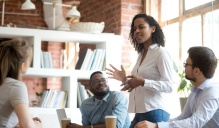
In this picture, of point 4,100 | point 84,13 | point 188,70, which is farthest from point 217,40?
point 84,13

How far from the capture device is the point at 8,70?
2156 mm

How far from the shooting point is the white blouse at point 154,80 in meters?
2.61

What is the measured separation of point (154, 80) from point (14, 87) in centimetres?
98

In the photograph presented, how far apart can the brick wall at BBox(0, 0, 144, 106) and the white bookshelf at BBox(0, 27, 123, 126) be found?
0.16 meters

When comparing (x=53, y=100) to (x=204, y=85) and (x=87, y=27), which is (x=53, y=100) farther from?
(x=204, y=85)

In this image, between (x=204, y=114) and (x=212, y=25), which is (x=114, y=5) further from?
(x=204, y=114)

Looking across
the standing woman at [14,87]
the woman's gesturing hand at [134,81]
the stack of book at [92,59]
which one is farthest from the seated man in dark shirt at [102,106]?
the standing woman at [14,87]

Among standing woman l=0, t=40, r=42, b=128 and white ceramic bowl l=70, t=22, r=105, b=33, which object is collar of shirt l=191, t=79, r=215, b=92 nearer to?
standing woman l=0, t=40, r=42, b=128

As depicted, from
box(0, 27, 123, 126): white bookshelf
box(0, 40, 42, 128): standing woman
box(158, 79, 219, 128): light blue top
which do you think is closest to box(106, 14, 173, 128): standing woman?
box(158, 79, 219, 128): light blue top

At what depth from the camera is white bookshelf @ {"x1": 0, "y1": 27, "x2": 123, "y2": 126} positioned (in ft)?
14.8

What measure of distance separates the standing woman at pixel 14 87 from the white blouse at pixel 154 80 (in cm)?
74

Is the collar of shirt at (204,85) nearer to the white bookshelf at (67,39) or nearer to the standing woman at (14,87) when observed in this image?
the standing woman at (14,87)

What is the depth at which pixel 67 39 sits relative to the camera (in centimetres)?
479

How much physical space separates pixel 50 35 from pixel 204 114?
2808 mm
